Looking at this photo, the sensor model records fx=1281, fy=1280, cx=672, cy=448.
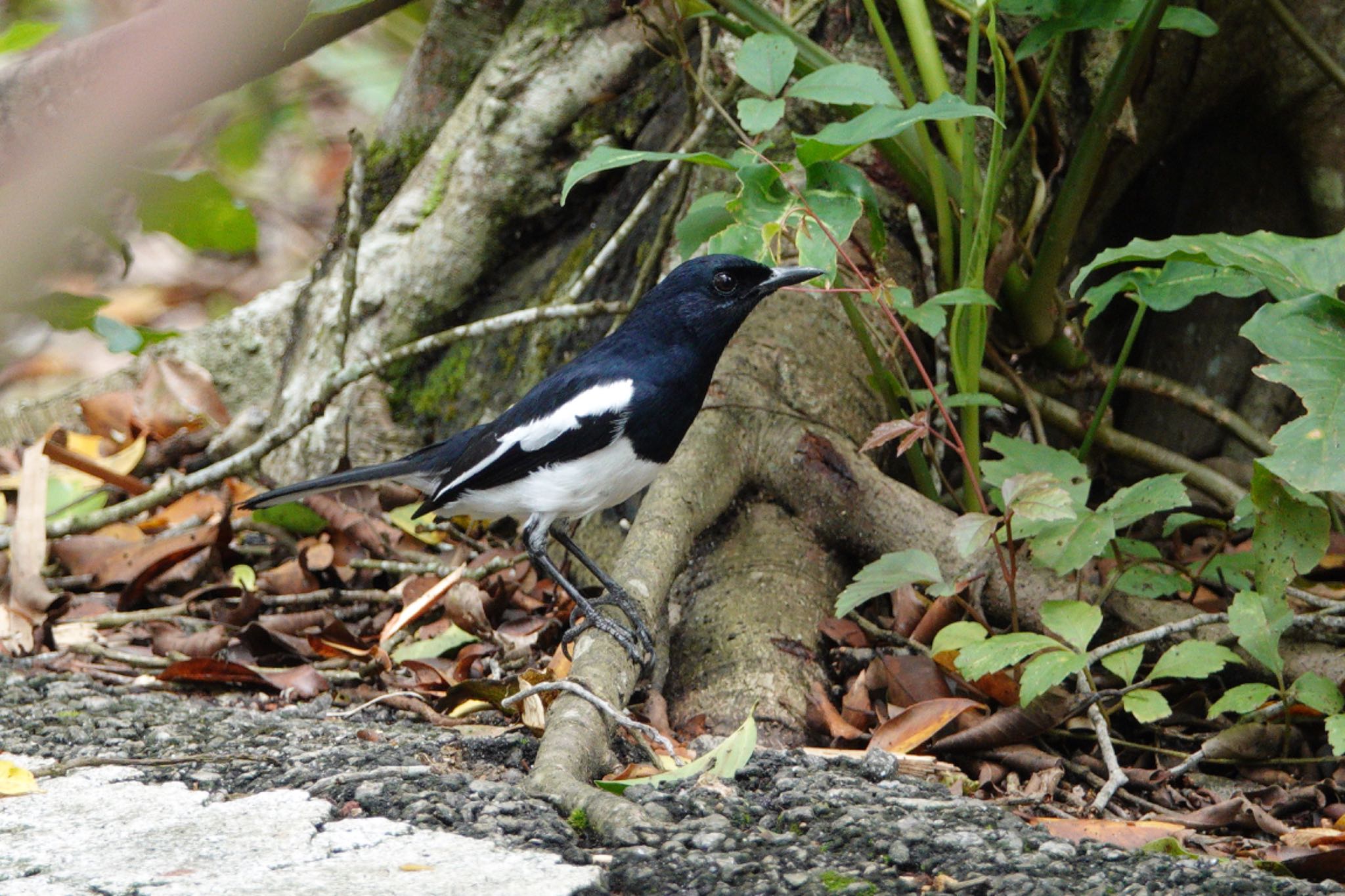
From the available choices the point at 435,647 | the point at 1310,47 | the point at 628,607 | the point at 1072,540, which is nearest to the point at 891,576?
the point at 1072,540

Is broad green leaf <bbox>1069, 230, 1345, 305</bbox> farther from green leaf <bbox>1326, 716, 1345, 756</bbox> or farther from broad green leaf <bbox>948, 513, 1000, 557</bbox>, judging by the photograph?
green leaf <bbox>1326, 716, 1345, 756</bbox>

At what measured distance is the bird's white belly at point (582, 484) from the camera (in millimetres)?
3428

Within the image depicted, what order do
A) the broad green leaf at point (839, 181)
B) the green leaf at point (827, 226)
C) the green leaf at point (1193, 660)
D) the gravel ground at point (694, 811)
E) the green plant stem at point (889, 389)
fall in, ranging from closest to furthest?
the gravel ground at point (694, 811) → the green leaf at point (1193, 660) → the green leaf at point (827, 226) → the broad green leaf at point (839, 181) → the green plant stem at point (889, 389)

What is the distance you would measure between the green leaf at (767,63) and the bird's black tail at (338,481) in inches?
65.8

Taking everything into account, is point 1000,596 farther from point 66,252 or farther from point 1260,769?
point 66,252

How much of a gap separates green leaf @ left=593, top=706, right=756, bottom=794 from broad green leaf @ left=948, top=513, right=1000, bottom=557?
69cm

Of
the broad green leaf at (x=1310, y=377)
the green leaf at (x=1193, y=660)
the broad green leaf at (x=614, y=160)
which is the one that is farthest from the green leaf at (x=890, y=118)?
the green leaf at (x=1193, y=660)

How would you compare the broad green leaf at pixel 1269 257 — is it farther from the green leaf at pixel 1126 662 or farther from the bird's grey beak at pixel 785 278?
the green leaf at pixel 1126 662

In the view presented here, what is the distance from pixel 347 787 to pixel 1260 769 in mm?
2112

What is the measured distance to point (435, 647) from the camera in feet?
11.8

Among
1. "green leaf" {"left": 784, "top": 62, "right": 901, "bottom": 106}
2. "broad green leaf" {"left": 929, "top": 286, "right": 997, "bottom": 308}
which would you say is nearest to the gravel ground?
"broad green leaf" {"left": 929, "top": 286, "right": 997, "bottom": 308}

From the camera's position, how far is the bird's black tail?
3.84m

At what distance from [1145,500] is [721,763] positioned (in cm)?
127

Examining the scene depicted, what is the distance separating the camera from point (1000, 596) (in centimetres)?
340
